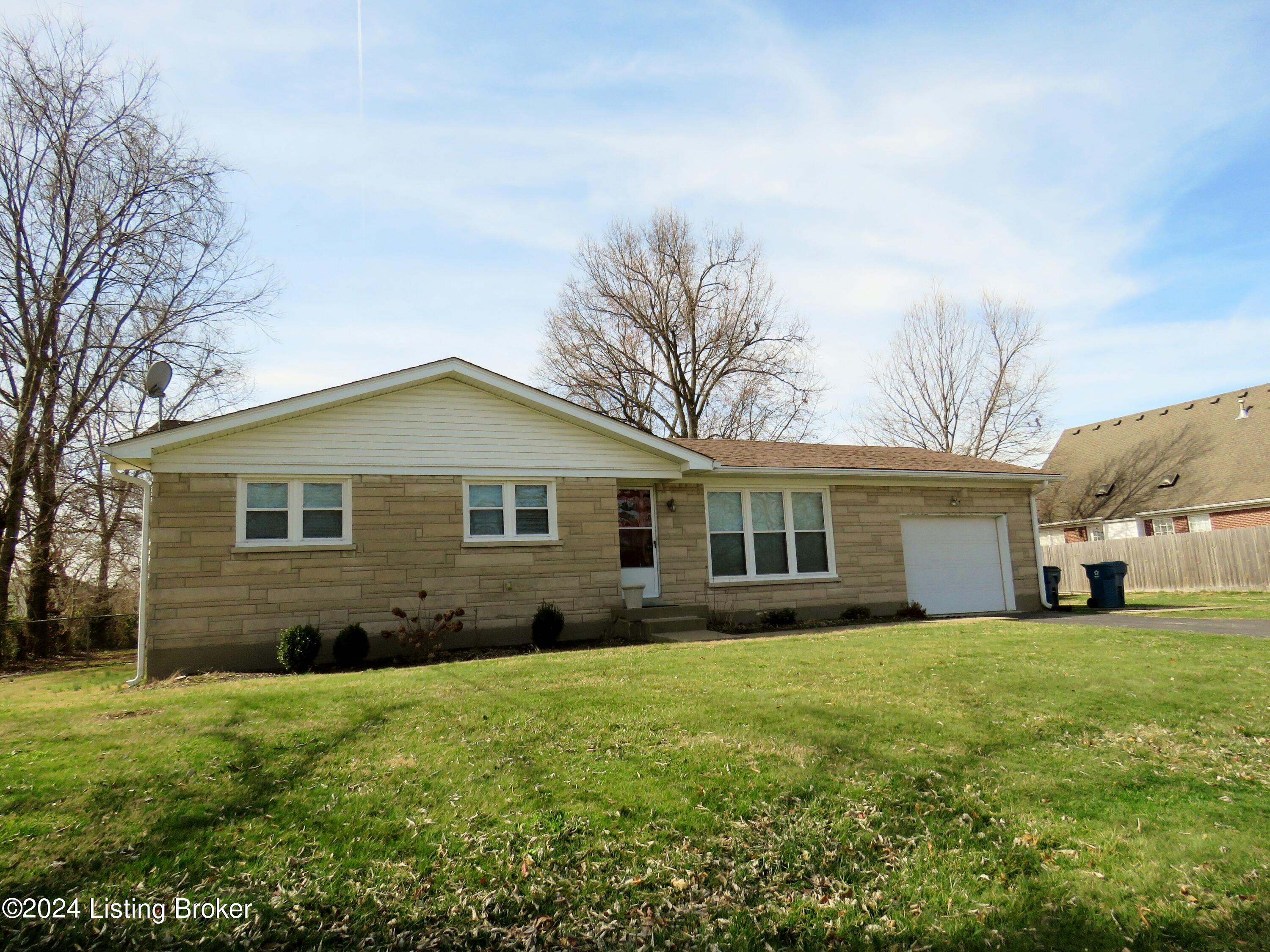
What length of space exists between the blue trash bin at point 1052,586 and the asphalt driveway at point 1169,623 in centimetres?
176

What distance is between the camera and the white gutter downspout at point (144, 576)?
35.1 ft

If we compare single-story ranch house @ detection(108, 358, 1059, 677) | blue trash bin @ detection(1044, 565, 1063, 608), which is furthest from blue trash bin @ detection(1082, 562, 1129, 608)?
single-story ranch house @ detection(108, 358, 1059, 677)

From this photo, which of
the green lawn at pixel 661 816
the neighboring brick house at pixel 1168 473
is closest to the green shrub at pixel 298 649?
the green lawn at pixel 661 816

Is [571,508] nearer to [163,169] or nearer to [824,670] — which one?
[824,670]

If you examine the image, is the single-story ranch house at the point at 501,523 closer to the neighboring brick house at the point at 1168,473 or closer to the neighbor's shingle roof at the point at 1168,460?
the neighboring brick house at the point at 1168,473

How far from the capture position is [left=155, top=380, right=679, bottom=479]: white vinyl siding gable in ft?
38.0

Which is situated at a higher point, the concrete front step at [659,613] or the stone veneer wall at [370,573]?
the stone veneer wall at [370,573]

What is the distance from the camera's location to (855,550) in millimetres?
15742

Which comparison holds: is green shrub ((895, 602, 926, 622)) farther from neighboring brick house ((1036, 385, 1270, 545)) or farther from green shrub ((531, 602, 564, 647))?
neighboring brick house ((1036, 385, 1270, 545))

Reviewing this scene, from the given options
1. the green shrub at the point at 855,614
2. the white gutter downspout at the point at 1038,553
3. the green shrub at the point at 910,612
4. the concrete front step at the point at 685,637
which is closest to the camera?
the concrete front step at the point at 685,637

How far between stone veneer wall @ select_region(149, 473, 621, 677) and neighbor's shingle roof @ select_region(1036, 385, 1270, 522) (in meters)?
19.1

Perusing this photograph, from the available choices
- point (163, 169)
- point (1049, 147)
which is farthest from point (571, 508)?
point (163, 169)

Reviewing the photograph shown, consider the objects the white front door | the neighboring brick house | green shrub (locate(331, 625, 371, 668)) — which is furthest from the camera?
the neighboring brick house

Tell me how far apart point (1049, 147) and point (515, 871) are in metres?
13.5
